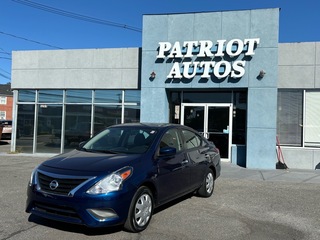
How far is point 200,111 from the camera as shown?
1459 centimetres

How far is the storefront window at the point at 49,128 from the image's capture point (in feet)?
53.5

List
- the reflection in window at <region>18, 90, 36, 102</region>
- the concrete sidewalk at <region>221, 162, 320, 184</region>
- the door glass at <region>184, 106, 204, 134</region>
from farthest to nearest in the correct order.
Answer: the reflection in window at <region>18, 90, 36, 102</region>, the door glass at <region>184, 106, 204, 134</region>, the concrete sidewalk at <region>221, 162, 320, 184</region>

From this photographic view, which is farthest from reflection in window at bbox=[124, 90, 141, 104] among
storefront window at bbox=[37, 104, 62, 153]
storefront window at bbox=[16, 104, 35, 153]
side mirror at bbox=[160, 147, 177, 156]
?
side mirror at bbox=[160, 147, 177, 156]

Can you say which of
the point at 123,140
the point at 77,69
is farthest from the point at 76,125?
the point at 123,140

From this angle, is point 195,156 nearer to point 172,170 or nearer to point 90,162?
point 172,170

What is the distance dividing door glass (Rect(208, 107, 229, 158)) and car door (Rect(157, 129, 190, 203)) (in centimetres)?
740

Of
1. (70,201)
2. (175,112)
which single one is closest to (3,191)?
(70,201)

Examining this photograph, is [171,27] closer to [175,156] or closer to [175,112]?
[175,112]

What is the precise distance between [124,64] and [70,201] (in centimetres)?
1092

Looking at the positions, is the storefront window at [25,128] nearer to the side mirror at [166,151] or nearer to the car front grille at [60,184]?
the side mirror at [166,151]

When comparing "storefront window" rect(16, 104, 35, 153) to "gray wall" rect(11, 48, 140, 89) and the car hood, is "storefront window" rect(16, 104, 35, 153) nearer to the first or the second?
"gray wall" rect(11, 48, 140, 89)

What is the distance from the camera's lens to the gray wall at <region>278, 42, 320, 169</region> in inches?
530

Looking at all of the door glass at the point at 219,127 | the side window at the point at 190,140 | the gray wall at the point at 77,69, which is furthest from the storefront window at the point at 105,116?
the side window at the point at 190,140

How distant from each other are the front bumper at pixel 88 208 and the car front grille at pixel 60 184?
0.23ft
